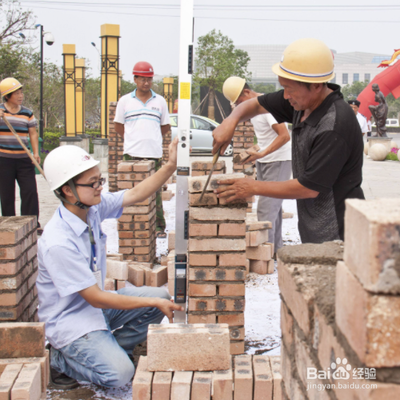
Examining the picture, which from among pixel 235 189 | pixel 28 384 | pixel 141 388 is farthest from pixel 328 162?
pixel 28 384

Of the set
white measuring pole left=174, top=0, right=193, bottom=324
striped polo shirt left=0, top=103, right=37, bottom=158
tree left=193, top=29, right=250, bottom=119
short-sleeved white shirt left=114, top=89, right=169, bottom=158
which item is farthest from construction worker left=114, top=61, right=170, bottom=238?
tree left=193, top=29, right=250, bottom=119

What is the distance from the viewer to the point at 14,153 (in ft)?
19.4

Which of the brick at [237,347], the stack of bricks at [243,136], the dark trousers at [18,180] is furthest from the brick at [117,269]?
the stack of bricks at [243,136]

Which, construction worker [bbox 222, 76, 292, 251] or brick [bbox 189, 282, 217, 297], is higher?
construction worker [bbox 222, 76, 292, 251]

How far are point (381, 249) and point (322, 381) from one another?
23.1 inches

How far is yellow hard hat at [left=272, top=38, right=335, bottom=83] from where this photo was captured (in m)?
2.53

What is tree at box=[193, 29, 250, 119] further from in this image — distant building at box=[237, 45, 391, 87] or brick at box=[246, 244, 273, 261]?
distant building at box=[237, 45, 391, 87]

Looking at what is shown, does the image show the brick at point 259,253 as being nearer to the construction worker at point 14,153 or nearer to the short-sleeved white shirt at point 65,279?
the short-sleeved white shirt at point 65,279

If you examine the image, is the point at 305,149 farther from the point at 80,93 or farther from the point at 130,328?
the point at 80,93

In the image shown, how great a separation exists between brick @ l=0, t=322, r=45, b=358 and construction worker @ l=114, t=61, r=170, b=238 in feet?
11.1

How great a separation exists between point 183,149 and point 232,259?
31.7 inches

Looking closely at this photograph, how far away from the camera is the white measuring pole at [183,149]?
310cm

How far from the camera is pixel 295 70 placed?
8.39 ft

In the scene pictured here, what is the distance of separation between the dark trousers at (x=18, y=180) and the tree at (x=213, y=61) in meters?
27.8
